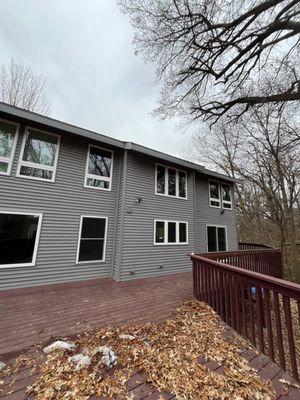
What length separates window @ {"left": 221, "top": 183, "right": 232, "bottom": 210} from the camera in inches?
448

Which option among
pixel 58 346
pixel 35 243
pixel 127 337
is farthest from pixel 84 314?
pixel 35 243

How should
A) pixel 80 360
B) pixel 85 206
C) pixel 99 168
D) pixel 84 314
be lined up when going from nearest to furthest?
pixel 80 360
pixel 84 314
pixel 85 206
pixel 99 168

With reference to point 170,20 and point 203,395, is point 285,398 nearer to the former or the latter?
point 203,395

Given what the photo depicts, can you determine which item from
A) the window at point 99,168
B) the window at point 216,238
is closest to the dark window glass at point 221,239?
the window at point 216,238

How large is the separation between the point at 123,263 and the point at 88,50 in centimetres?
792

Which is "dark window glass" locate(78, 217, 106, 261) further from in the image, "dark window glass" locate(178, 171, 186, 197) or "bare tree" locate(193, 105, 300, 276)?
"bare tree" locate(193, 105, 300, 276)

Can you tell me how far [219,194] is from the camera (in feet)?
36.9

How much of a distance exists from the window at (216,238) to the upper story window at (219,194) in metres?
1.37

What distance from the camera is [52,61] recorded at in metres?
7.57

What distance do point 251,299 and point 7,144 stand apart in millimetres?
7354

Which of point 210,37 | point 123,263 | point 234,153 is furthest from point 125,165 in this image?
point 234,153

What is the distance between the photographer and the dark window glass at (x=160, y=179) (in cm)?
850

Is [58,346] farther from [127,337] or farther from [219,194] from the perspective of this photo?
[219,194]

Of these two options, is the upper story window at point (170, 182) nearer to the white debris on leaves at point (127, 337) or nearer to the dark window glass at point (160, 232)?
the dark window glass at point (160, 232)
